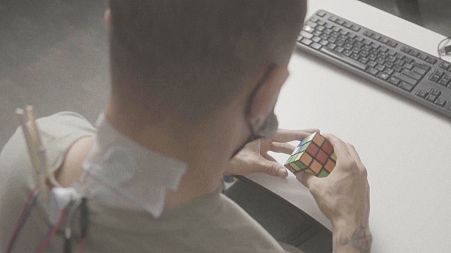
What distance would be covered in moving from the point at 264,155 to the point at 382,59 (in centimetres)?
36

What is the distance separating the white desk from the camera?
3.41 ft

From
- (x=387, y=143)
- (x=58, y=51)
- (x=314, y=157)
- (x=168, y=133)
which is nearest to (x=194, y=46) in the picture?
(x=168, y=133)

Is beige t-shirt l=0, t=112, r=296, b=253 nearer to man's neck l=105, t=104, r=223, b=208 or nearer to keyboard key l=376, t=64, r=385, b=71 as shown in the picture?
Answer: man's neck l=105, t=104, r=223, b=208

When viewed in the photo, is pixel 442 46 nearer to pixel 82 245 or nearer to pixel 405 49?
pixel 405 49

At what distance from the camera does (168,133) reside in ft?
2.26

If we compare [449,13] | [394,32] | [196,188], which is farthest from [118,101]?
[449,13]

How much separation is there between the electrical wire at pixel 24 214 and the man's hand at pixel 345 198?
0.49m

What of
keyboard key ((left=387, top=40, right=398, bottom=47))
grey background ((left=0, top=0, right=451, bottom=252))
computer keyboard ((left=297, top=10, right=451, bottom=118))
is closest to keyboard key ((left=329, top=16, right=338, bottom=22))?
computer keyboard ((left=297, top=10, right=451, bottom=118))

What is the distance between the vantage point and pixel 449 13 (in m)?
2.43

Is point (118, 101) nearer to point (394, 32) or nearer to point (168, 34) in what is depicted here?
point (168, 34)

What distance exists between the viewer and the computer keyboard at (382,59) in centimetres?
122

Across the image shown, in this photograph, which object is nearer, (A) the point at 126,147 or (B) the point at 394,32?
(A) the point at 126,147

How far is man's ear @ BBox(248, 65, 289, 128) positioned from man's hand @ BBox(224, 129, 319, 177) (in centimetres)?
33

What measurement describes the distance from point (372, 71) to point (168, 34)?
71 cm
